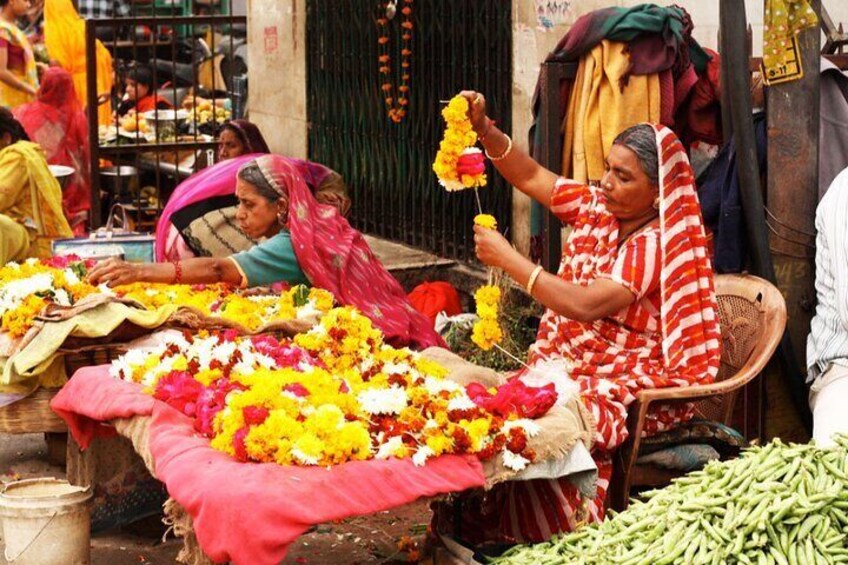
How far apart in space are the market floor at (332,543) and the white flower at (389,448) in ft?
4.32

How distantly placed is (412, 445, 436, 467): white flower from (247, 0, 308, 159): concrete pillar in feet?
24.4

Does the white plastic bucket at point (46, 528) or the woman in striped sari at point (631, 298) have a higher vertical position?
the woman in striped sari at point (631, 298)

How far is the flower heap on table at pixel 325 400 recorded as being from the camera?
14.5 feet

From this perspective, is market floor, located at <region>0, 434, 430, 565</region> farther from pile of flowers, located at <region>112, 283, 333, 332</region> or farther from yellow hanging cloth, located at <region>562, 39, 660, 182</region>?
yellow hanging cloth, located at <region>562, 39, 660, 182</region>

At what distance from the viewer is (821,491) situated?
4258mm

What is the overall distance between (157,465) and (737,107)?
2.89 meters

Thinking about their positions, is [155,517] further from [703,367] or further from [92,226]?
[92,226]

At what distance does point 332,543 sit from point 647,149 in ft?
6.80

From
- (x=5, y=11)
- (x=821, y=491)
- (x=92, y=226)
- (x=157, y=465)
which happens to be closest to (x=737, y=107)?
(x=821, y=491)

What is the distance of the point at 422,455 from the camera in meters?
4.45

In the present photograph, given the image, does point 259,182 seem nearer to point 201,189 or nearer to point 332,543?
point 201,189

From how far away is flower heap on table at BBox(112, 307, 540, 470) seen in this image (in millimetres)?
4422

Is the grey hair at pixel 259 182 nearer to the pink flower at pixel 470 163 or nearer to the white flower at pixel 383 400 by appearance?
the pink flower at pixel 470 163

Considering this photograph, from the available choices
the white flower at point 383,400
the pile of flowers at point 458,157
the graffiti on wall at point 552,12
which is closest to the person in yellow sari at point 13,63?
the graffiti on wall at point 552,12
